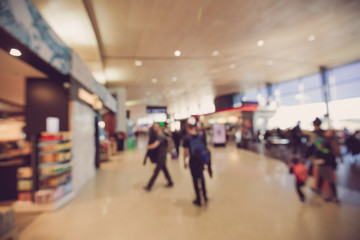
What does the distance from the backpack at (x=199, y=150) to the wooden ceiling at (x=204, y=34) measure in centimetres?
364

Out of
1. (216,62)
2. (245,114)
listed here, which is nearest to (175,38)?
(216,62)

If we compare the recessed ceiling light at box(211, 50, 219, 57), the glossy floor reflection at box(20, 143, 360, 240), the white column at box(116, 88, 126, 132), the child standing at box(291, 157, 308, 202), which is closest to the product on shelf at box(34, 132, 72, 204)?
the glossy floor reflection at box(20, 143, 360, 240)

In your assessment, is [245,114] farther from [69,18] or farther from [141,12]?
[69,18]

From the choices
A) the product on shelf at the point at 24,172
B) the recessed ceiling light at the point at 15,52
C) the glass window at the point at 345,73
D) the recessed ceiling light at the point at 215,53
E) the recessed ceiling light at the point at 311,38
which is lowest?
the product on shelf at the point at 24,172

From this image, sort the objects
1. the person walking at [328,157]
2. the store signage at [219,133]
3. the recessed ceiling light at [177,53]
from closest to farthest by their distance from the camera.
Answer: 1. the person walking at [328,157]
2. the recessed ceiling light at [177,53]
3. the store signage at [219,133]

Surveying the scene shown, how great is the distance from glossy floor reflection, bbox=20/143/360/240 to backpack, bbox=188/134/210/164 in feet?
2.87

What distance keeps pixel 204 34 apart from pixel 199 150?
460cm

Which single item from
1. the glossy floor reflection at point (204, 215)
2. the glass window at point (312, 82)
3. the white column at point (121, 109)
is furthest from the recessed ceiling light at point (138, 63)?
the glass window at point (312, 82)

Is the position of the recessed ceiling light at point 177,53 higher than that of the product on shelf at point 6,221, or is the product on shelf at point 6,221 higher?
the recessed ceiling light at point 177,53

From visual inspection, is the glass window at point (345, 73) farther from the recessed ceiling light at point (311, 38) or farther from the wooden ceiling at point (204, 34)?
the recessed ceiling light at point (311, 38)

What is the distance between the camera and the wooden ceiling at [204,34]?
437 centimetres

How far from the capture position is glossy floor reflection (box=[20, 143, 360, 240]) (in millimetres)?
2195

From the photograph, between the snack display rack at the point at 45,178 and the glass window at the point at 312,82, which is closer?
the snack display rack at the point at 45,178

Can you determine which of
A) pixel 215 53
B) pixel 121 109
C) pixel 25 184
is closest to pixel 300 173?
pixel 25 184
